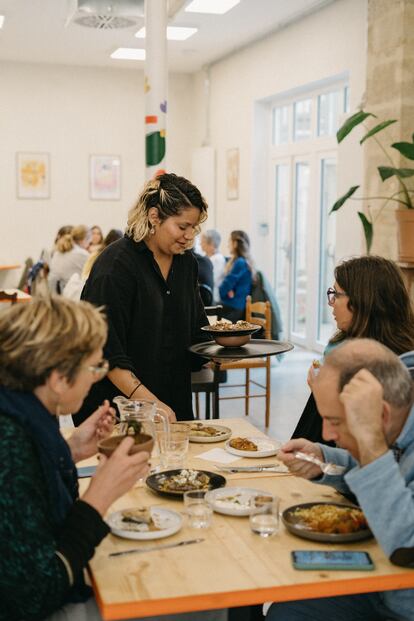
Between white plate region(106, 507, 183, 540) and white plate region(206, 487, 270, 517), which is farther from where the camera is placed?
white plate region(206, 487, 270, 517)

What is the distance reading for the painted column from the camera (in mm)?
5098

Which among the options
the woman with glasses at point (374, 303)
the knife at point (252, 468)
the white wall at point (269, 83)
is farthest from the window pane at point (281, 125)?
the knife at point (252, 468)

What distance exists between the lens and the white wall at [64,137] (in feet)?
38.7

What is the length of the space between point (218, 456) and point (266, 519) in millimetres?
657

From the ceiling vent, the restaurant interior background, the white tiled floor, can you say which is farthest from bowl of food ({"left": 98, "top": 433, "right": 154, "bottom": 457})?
the ceiling vent

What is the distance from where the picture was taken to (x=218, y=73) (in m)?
11.4

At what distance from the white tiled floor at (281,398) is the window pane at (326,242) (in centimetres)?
42

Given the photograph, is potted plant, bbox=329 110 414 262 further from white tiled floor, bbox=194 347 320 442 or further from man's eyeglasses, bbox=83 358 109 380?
man's eyeglasses, bbox=83 358 109 380

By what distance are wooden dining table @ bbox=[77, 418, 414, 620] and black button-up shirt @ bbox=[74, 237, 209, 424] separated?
3.68 ft

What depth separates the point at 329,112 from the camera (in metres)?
8.69

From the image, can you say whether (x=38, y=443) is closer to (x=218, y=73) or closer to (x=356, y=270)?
(x=356, y=270)

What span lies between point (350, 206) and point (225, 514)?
5.87 meters

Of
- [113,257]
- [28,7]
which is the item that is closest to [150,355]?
[113,257]

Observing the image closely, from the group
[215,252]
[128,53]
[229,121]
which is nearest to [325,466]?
[215,252]
